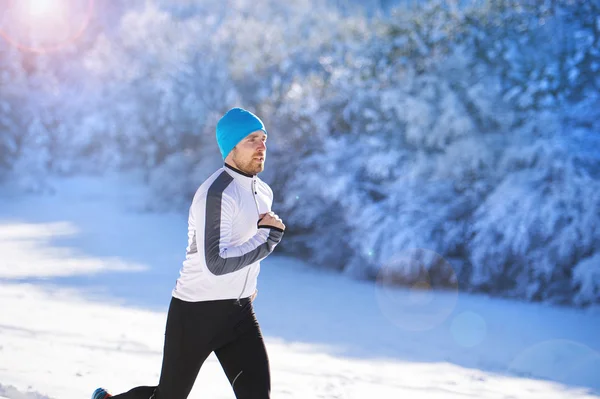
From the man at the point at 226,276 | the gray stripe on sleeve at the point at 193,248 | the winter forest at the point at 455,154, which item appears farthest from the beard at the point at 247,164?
the winter forest at the point at 455,154

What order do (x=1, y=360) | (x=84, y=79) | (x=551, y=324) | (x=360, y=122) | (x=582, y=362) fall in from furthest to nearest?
(x=84, y=79) → (x=360, y=122) → (x=551, y=324) → (x=582, y=362) → (x=1, y=360)

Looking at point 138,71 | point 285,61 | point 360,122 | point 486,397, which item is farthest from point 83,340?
point 138,71

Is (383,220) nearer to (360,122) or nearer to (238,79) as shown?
(360,122)

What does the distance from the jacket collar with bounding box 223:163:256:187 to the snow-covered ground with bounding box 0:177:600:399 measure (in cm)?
245

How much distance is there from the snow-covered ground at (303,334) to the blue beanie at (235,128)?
8.08 feet

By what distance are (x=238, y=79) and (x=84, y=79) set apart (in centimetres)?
1956

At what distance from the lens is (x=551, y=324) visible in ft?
32.1

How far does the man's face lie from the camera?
11.1 ft

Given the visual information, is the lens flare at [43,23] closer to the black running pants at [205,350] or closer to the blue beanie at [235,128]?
the blue beanie at [235,128]

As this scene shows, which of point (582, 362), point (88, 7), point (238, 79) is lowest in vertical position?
point (582, 362)

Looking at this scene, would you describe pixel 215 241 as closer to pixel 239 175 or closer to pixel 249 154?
pixel 239 175

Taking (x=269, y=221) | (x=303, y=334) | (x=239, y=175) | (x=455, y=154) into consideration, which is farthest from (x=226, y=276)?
(x=455, y=154)

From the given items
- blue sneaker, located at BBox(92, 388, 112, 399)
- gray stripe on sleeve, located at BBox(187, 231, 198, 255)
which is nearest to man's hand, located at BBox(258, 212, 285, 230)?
gray stripe on sleeve, located at BBox(187, 231, 198, 255)

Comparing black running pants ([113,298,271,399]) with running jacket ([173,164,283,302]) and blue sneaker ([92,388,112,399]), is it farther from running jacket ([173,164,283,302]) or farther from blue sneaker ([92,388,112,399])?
blue sneaker ([92,388,112,399])
